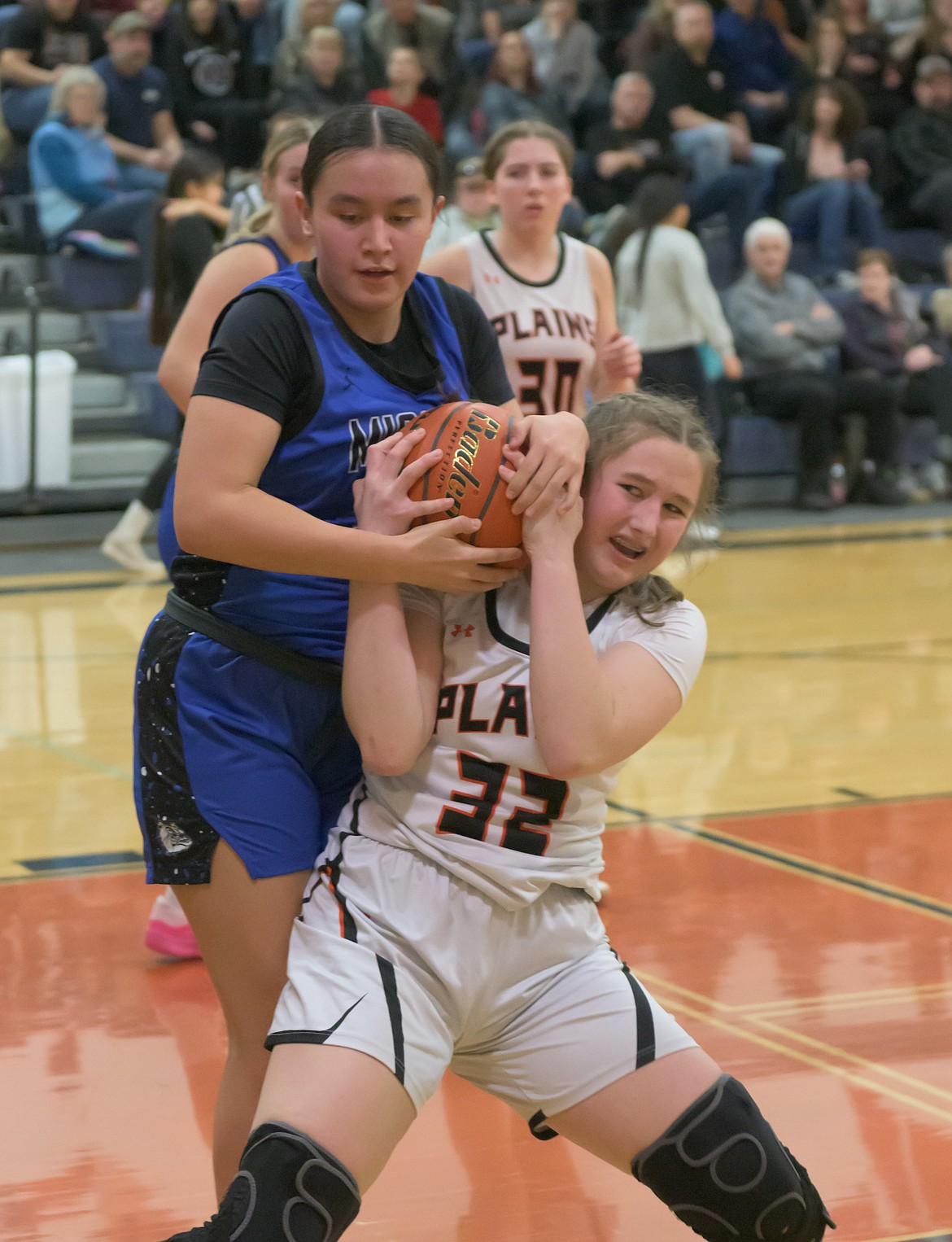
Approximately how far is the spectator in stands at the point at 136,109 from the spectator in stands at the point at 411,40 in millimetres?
1524

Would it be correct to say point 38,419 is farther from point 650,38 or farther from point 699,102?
point 650,38

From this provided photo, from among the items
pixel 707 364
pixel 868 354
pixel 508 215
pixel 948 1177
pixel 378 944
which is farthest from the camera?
pixel 868 354

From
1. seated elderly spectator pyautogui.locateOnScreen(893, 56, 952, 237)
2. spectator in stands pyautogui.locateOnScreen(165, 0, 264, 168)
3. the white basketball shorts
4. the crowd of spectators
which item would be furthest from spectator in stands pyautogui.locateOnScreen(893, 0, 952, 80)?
the white basketball shorts

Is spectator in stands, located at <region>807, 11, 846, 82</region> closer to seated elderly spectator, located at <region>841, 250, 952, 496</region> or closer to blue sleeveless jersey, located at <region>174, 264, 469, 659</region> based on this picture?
seated elderly spectator, located at <region>841, 250, 952, 496</region>

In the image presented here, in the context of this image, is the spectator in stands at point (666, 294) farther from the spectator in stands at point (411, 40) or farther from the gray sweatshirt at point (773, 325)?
the spectator in stands at point (411, 40)

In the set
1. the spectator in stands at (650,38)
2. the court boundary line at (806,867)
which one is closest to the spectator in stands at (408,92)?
the spectator in stands at (650,38)

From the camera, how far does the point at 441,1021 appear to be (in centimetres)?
206

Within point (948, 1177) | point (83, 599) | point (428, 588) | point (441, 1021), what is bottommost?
point (83, 599)

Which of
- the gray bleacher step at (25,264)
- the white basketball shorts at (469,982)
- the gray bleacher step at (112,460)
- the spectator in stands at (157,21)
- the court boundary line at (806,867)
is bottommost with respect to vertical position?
the gray bleacher step at (112,460)

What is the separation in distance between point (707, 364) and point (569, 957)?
809 centimetres

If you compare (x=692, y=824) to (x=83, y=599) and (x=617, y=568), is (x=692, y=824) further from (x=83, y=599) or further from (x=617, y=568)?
(x=83, y=599)

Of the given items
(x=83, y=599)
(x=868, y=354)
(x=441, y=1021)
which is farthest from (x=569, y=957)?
(x=868, y=354)

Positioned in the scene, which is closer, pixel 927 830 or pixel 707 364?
pixel 927 830

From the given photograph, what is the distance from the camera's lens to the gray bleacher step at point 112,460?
32.6 ft
